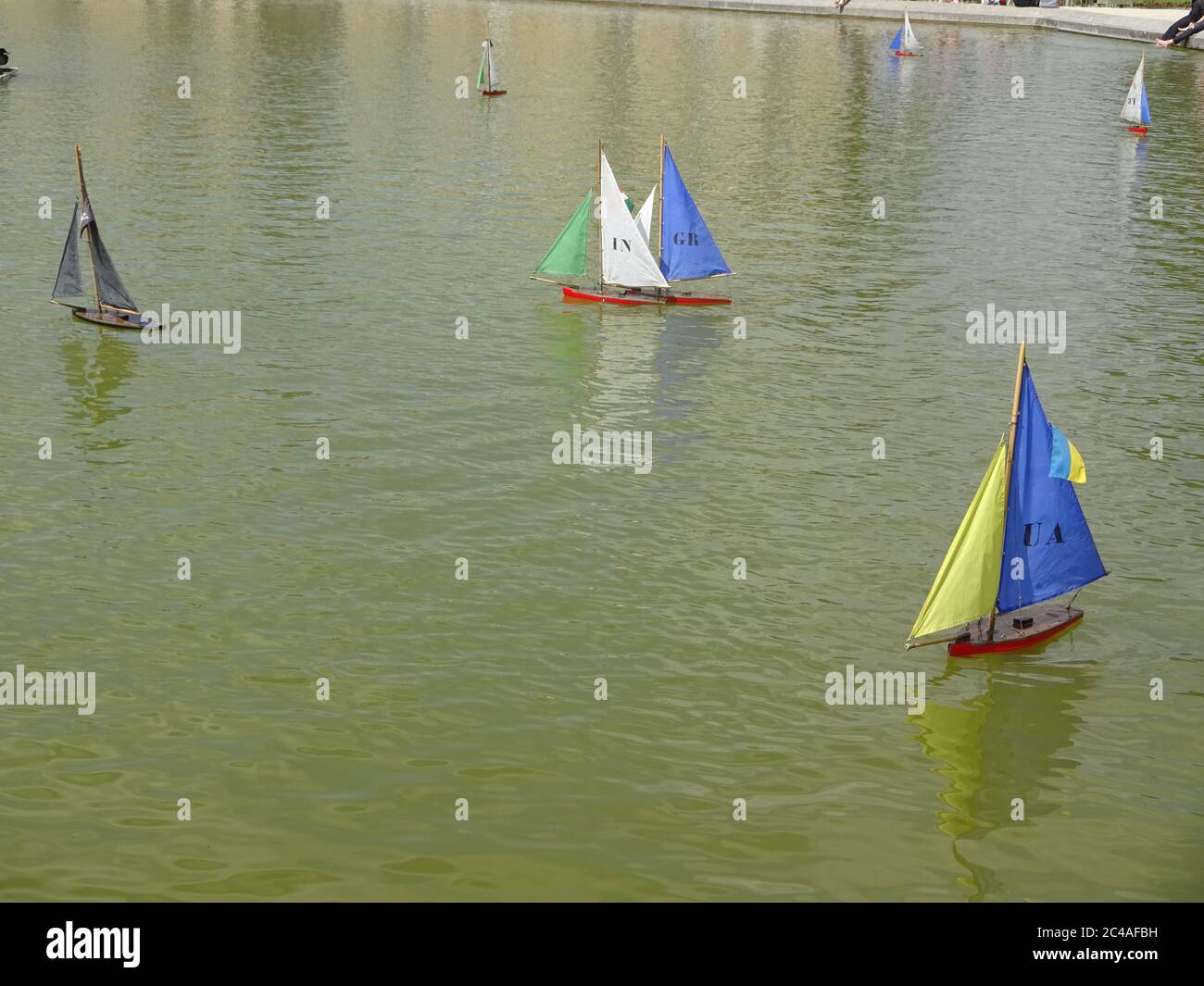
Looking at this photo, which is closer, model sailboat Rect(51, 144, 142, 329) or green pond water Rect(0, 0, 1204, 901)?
green pond water Rect(0, 0, 1204, 901)

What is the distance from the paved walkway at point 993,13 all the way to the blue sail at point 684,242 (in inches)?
3099

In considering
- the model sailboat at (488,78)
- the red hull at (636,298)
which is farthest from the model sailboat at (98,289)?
the model sailboat at (488,78)

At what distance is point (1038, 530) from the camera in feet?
83.6

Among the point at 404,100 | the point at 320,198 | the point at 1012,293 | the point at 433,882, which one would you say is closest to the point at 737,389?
the point at 1012,293

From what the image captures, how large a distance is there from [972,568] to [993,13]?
109 m

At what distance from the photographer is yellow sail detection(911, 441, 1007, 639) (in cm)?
2462

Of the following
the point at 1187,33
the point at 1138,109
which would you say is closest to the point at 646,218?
the point at 1138,109

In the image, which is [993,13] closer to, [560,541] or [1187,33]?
[1187,33]

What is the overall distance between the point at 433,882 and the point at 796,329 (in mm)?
26834

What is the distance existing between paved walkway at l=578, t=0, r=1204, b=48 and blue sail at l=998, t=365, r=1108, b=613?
96121 millimetres

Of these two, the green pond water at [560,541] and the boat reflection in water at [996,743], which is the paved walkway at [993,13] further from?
the boat reflection in water at [996,743]

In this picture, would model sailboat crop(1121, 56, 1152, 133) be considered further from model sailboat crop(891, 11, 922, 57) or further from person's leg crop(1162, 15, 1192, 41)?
person's leg crop(1162, 15, 1192, 41)

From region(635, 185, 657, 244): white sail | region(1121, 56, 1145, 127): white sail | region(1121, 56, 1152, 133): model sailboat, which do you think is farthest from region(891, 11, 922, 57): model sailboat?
region(635, 185, 657, 244): white sail
